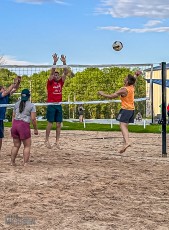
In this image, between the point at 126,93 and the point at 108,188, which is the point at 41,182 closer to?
the point at 108,188

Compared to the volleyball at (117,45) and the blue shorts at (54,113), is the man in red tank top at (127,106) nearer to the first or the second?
the blue shorts at (54,113)

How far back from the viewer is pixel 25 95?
10.1 meters

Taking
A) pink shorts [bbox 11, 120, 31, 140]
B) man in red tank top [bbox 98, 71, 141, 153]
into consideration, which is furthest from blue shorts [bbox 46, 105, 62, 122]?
pink shorts [bbox 11, 120, 31, 140]

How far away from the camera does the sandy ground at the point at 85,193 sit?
19.5 ft

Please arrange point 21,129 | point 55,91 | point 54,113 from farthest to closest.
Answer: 1. point 54,113
2. point 55,91
3. point 21,129

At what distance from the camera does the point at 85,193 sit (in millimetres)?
7535

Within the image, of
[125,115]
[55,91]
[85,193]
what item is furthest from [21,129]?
[55,91]

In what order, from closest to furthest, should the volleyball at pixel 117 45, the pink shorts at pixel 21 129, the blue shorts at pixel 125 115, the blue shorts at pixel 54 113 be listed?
the pink shorts at pixel 21 129
the blue shorts at pixel 125 115
the blue shorts at pixel 54 113
the volleyball at pixel 117 45

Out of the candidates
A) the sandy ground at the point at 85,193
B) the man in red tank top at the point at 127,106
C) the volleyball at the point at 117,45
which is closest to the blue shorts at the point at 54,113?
the sandy ground at the point at 85,193

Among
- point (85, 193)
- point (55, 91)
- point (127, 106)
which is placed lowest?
point (85, 193)

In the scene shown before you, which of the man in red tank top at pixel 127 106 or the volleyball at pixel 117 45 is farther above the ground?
the volleyball at pixel 117 45

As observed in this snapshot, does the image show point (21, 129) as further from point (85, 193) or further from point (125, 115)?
point (85, 193)

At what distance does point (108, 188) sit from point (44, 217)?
2.04 m

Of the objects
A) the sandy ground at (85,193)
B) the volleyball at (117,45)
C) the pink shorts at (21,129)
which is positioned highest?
the volleyball at (117,45)
